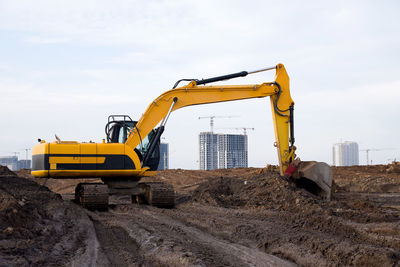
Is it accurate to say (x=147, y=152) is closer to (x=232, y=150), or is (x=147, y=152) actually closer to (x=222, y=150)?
(x=222, y=150)

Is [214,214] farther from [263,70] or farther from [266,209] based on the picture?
[263,70]

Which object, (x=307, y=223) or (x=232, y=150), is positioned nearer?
(x=307, y=223)

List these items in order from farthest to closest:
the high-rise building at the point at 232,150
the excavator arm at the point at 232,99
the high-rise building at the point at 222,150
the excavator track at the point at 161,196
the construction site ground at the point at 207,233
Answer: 1. the high-rise building at the point at 232,150
2. the high-rise building at the point at 222,150
3. the excavator arm at the point at 232,99
4. the excavator track at the point at 161,196
5. the construction site ground at the point at 207,233

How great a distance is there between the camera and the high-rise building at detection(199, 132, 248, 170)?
130 meters

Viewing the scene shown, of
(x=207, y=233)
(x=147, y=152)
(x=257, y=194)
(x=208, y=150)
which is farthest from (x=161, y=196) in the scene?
(x=208, y=150)

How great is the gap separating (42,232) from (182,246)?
3003 millimetres

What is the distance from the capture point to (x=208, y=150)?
133125 millimetres

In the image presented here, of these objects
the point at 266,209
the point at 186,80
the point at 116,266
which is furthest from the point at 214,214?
the point at 116,266

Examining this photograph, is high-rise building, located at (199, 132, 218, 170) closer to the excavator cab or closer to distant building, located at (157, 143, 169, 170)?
distant building, located at (157, 143, 169, 170)

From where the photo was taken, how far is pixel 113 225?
10578mm

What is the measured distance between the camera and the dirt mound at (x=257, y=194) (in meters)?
13.6

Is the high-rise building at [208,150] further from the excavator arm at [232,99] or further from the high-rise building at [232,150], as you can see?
the excavator arm at [232,99]

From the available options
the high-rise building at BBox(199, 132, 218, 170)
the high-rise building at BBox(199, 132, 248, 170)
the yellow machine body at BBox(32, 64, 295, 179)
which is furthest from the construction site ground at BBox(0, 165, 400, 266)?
the high-rise building at BBox(199, 132, 248, 170)

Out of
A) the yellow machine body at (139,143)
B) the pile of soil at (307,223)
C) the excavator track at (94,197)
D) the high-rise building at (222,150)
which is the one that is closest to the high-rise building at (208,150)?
the high-rise building at (222,150)
